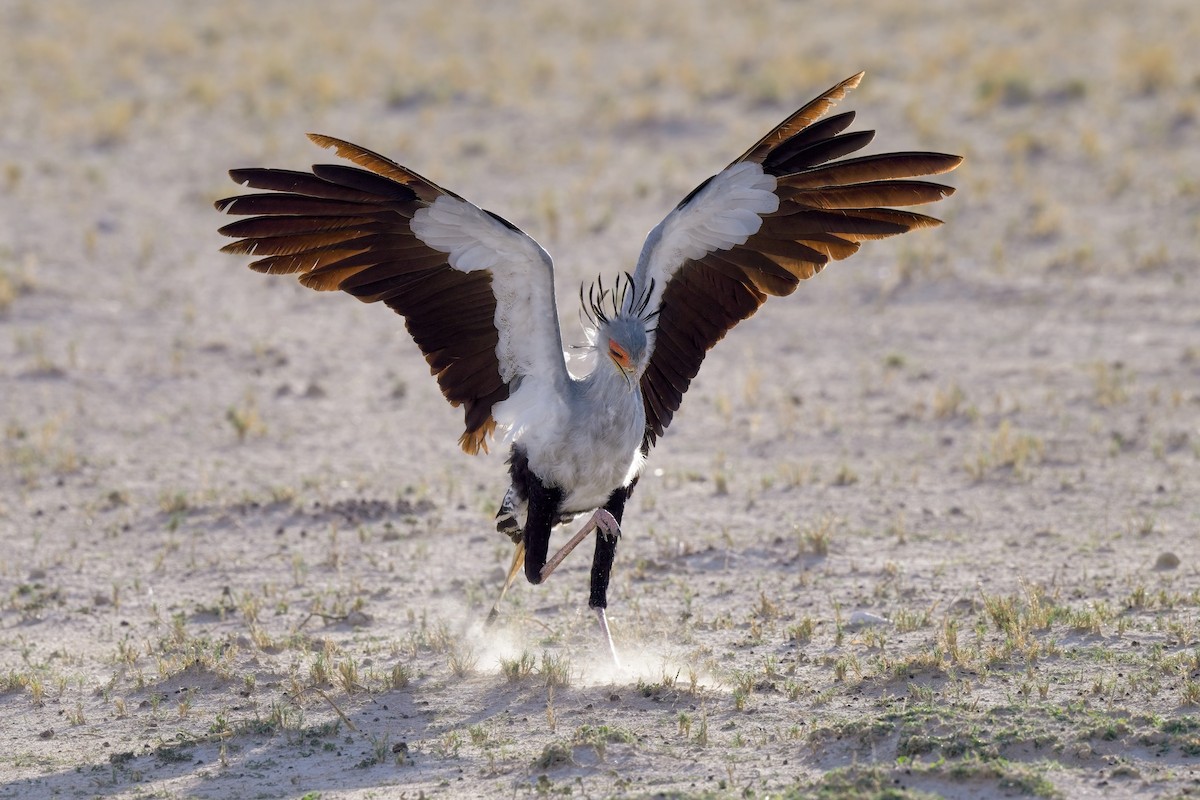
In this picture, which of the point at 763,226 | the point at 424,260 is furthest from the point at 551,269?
the point at 763,226

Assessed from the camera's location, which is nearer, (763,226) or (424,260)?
(424,260)

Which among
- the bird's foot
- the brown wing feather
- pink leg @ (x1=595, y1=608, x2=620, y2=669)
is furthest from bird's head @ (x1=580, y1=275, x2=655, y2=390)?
pink leg @ (x1=595, y1=608, x2=620, y2=669)

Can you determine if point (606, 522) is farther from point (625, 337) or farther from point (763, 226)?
point (763, 226)

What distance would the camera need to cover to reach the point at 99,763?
5910 mm

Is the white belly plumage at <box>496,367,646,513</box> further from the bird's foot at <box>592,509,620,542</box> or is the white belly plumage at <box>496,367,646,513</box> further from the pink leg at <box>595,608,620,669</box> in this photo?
the pink leg at <box>595,608,620,669</box>

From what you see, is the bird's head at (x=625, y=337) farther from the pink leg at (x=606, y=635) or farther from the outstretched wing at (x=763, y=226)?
the pink leg at (x=606, y=635)

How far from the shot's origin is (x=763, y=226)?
696cm

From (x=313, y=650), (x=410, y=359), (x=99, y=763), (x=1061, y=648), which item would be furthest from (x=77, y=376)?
(x=1061, y=648)

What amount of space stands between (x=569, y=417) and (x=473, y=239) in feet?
2.77

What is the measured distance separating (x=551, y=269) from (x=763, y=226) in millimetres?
1187

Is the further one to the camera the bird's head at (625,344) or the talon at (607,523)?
the talon at (607,523)

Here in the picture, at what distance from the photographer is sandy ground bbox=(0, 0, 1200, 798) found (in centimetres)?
595

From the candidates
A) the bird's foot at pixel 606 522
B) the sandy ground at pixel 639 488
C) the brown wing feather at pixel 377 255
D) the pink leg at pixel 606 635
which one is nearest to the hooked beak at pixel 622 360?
the brown wing feather at pixel 377 255

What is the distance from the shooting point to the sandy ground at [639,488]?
595 cm
